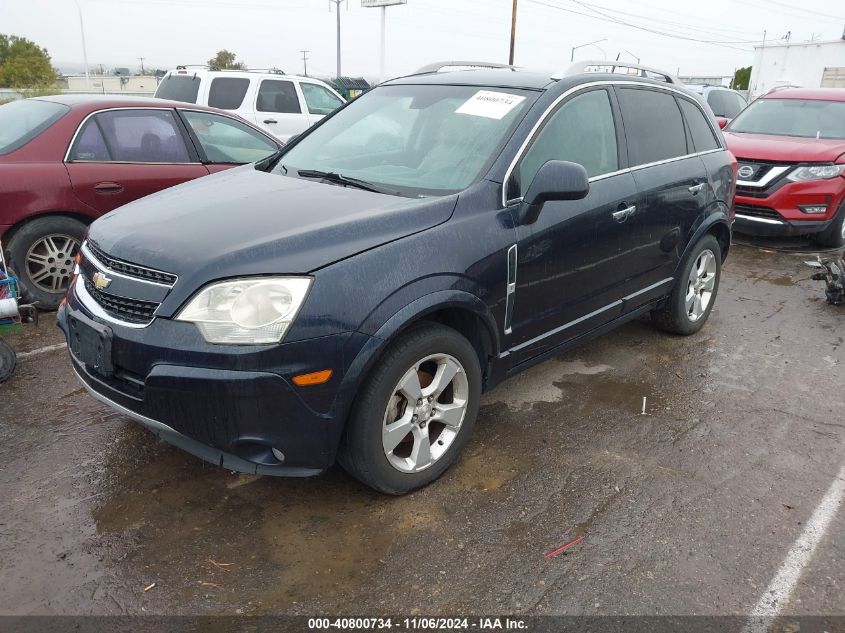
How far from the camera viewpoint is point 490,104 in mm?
3582

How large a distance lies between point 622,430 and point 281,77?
29.2ft

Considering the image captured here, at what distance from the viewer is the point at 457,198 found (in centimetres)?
310

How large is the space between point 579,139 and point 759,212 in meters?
4.99

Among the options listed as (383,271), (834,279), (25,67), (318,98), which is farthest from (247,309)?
(25,67)

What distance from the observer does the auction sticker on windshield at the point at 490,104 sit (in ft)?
11.5

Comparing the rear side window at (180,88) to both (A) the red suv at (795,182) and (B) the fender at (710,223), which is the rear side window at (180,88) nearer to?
(A) the red suv at (795,182)

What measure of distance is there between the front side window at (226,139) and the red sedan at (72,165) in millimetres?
18

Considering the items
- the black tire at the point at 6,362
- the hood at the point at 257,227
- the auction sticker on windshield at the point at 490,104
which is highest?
the auction sticker on windshield at the point at 490,104

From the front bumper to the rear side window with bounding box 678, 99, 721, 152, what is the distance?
3.38 meters

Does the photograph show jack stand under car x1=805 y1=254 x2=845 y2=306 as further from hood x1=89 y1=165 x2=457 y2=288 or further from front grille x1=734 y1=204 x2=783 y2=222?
hood x1=89 y1=165 x2=457 y2=288

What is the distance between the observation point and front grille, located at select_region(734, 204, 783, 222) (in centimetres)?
763

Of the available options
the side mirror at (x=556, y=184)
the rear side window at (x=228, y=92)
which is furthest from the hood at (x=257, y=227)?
the rear side window at (x=228, y=92)

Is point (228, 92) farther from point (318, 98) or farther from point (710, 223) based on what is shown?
point (710, 223)

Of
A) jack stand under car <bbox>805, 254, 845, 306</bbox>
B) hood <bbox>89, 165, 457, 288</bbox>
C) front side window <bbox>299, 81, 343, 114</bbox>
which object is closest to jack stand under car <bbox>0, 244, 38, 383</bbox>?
hood <bbox>89, 165, 457, 288</bbox>
